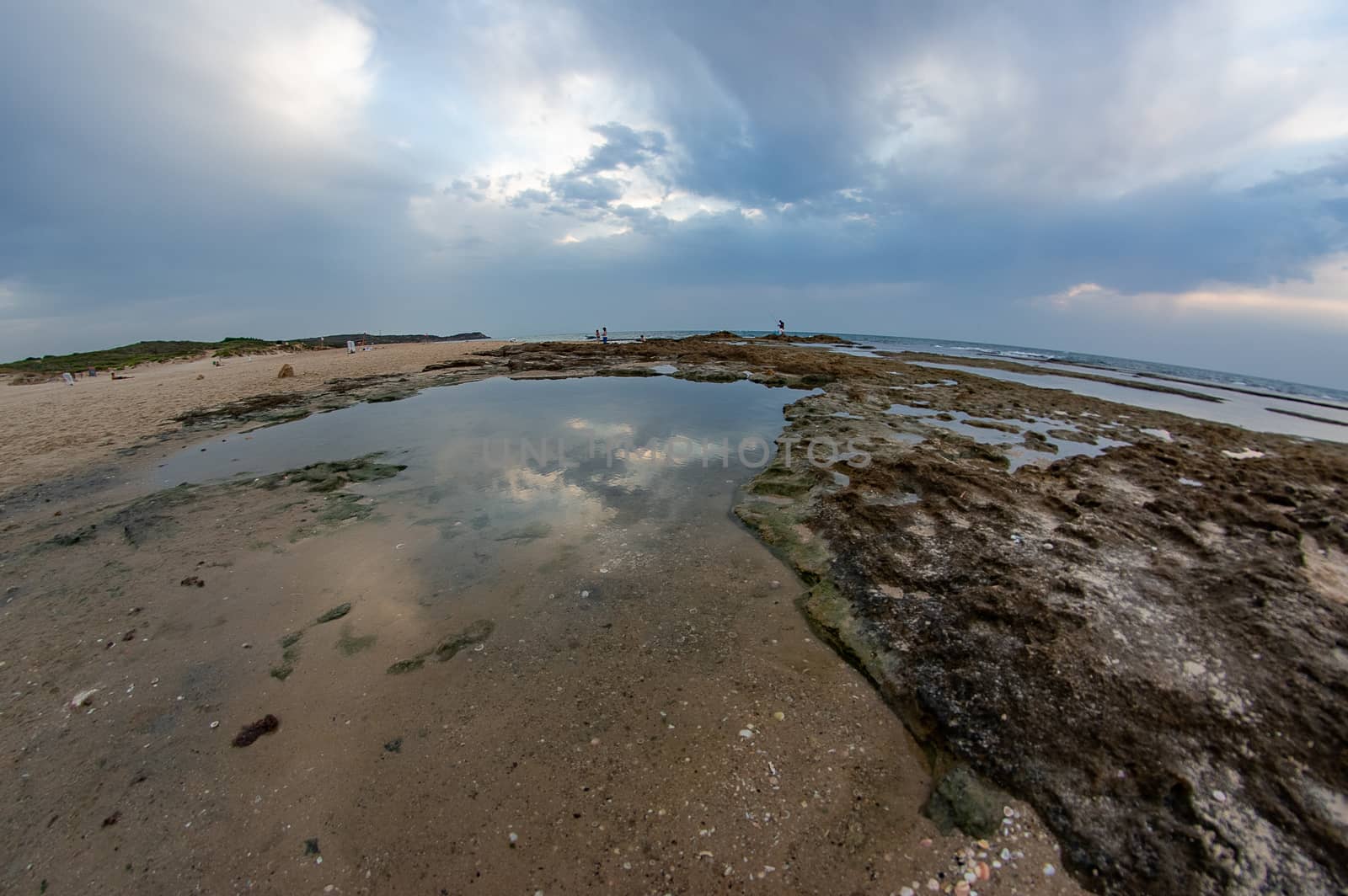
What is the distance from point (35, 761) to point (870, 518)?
8496 mm

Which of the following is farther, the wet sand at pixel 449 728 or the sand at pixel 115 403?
the sand at pixel 115 403

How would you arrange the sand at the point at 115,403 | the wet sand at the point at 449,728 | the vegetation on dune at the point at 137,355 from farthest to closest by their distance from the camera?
the vegetation on dune at the point at 137,355 → the sand at the point at 115,403 → the wet sand at the point at 449,728

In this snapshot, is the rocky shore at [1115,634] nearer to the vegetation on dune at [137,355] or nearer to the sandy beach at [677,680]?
the sandy beach at [677,680]

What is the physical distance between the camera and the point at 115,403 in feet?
56.9

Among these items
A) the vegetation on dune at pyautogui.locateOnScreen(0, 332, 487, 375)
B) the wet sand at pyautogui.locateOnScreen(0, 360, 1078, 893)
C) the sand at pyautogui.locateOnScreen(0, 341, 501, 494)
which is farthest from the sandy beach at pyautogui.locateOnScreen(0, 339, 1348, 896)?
the vegetation on dune at pyautogui.locateOnScreen(0, 332, 487, 375)

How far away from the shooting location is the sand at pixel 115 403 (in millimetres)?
10414

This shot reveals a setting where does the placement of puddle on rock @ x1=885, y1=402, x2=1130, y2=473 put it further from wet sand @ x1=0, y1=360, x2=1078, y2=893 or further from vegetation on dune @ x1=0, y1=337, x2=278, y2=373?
vegetation on dune @ x1=0, y1=337, x2=278, y2=373

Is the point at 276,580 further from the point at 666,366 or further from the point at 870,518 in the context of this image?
the point at 666,366

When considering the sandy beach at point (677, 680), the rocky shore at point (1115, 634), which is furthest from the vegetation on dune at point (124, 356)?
the rocky shore at point (1115, 634)

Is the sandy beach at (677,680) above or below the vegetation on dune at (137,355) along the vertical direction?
below

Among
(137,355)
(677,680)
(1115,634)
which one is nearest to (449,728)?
(677,680)

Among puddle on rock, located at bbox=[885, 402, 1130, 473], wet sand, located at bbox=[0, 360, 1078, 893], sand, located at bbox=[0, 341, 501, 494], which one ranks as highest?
sand, located at bbox=[0, 341, 501, 494]

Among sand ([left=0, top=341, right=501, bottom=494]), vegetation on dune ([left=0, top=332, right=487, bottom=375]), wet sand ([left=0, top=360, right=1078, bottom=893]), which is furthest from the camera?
vegetation on dune ([left=0, top=332, right=487, bottom=375])

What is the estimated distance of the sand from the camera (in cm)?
1041
